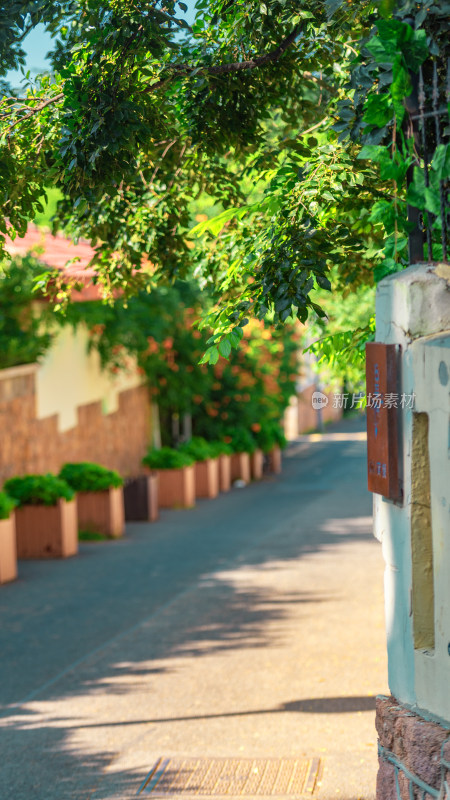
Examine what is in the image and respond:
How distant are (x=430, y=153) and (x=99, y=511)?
11.4m

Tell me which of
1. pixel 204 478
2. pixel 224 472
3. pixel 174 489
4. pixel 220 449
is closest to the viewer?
pixel 174 489

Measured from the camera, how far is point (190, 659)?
8.29 metres

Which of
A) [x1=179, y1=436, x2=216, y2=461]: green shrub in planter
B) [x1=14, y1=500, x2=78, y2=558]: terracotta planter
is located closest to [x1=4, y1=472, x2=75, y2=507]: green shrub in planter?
[x1=14, y1=500, x2=78, y2=558]: terracotta planter

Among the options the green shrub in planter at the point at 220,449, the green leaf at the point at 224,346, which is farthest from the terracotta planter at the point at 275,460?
the green leaf at the point at 224,346

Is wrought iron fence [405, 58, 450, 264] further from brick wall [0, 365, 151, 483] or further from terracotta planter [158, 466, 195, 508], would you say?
terracotta planter [158, 466, 195, 508]

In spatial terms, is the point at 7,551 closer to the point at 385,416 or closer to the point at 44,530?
the point at 44,530

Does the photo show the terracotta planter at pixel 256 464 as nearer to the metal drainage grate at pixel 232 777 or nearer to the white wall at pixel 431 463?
the metal drainage grate at pixel 232 777

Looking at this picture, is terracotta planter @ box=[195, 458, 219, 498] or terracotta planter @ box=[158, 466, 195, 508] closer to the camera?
terracotta planter @ box=[158, 466, 195, 508]

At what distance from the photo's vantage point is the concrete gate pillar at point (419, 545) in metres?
3.82

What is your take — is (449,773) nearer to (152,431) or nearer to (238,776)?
(238,776)

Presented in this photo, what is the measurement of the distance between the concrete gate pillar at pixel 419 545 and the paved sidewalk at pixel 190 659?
152 centimetres

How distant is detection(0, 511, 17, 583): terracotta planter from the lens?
1138cm

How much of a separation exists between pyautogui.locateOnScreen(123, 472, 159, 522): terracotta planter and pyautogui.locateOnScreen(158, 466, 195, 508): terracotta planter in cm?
170

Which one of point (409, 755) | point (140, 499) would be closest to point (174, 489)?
point (140, 499)
